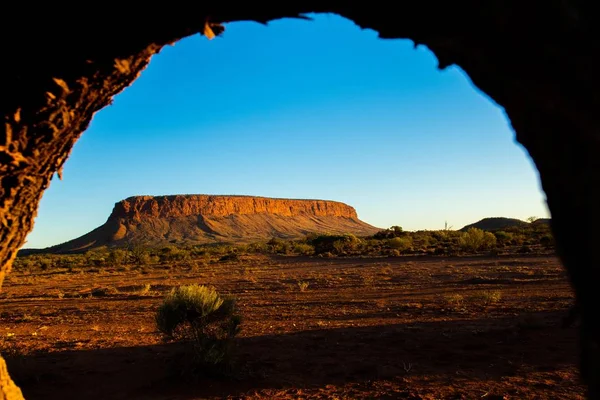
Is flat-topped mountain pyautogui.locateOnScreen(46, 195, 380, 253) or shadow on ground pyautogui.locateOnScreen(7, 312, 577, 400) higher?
flat-topped mountain pyautogui.locateOnScreen(46, 195, 380, 253)

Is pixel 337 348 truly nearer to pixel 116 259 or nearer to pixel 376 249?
pixel 376 249

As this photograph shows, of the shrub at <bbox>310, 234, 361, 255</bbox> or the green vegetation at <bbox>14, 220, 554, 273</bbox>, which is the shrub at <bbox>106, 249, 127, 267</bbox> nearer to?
the green vegetation at <bbox>14, 220, 554, 273</bbox>

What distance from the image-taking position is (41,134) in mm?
2904

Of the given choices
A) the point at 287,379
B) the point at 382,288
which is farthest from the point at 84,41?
the point at 382,288

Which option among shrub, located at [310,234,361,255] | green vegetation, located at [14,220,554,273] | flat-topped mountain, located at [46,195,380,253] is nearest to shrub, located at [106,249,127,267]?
green vegetation, located at [14,220,554,273]

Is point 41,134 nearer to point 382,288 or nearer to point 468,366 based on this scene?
point 468,366

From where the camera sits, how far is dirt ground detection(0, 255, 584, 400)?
19.6ft

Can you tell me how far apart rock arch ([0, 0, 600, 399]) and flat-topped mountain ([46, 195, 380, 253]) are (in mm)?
99675

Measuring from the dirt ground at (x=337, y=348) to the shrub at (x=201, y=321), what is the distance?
318 mm

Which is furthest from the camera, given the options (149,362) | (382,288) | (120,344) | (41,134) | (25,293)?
(25,293)

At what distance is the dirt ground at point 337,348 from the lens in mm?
5977

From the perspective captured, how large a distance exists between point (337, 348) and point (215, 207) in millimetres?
125530

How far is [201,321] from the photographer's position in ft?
25.1

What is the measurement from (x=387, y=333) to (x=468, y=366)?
2.36 metres
